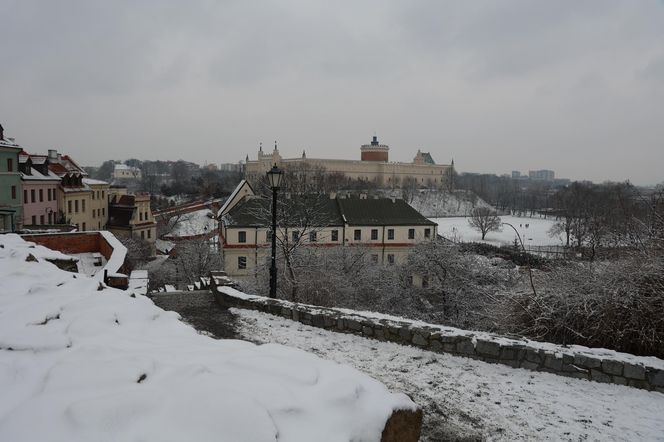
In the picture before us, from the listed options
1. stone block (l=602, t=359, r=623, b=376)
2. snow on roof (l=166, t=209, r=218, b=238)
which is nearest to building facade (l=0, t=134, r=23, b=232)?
snow on roof (l=166, t=209, r=218, b=238)

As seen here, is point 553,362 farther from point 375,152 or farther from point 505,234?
point 375,152

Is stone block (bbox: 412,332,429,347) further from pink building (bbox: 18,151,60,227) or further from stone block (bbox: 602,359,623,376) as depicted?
pink building (bbox: 18,151,60,227)

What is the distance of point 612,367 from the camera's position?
6016 mm

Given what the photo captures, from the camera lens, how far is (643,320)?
7.04 metres

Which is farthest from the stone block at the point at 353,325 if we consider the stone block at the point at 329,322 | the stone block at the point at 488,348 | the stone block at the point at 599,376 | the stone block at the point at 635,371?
the stone block at the point at 635,371

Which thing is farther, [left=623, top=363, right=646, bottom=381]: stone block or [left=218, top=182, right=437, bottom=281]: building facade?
[left=218, top=182, right=437, bottom=281]: building facade

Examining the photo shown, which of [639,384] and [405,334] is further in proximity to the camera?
[405,334]

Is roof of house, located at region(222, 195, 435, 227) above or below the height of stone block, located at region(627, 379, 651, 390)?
above

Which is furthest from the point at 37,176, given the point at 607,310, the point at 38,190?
the point at 607,310

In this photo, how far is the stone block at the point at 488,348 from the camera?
21.8 feet

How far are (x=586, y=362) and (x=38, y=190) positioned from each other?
1466 inches

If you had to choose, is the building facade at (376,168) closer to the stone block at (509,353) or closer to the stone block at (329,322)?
the stone block at (329,322)

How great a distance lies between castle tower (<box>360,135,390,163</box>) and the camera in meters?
130

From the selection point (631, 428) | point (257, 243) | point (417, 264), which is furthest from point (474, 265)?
point (631, 428)
